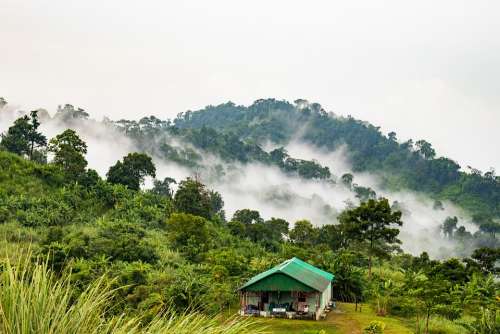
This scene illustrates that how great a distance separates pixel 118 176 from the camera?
52281 millimetres

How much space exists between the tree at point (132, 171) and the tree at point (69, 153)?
4832 mm

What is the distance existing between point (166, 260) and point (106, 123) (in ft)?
271

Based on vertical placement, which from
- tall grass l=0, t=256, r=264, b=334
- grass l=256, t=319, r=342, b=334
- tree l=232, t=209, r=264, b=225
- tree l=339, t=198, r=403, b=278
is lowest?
grass l=256, t=319, r=342, b=334

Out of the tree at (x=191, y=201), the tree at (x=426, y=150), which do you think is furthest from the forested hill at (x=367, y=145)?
the tree at (x=191, y=201)

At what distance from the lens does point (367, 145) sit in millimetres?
145875

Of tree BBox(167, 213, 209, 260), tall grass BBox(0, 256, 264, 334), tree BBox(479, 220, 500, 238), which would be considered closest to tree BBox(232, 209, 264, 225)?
tree BBox(167, 213, 209, 260)

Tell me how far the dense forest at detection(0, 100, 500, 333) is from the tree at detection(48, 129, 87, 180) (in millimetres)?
114

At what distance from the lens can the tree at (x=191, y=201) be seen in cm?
4859

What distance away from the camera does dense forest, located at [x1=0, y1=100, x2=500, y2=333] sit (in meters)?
2.13

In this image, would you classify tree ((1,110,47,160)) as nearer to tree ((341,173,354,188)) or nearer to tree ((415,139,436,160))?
tree ((341,173,354,188))

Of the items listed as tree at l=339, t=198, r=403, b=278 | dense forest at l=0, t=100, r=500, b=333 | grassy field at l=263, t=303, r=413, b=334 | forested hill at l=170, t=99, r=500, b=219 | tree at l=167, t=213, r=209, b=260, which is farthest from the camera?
forested hill at l=170, t=99, r=500, b=219

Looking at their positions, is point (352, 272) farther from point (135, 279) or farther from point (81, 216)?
point (81, 216)

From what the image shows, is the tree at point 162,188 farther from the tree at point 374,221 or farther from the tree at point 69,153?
the tree at point 374,221

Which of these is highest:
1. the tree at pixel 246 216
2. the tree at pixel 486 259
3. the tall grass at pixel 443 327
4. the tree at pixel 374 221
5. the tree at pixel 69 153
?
the tree at pixel 69 153
